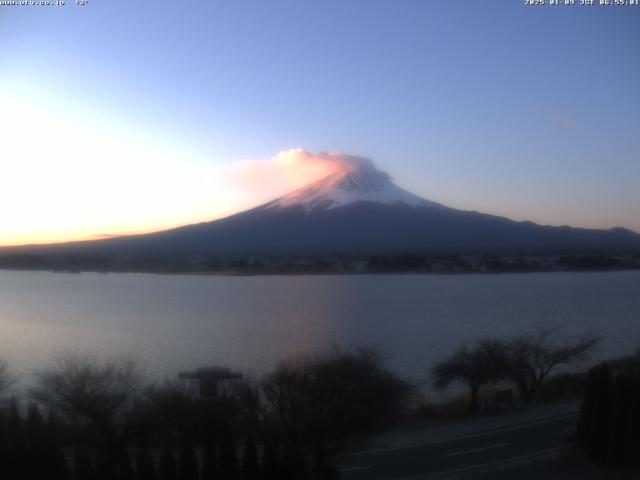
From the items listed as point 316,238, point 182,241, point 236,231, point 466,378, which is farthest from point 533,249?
point 466,378

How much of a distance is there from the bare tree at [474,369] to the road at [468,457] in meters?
2.49

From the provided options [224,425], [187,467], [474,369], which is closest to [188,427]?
[224,425]

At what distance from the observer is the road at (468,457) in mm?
6859

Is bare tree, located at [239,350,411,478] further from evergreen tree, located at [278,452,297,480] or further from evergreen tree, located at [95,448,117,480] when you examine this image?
evergreen tree, located at [95,448,117,480]

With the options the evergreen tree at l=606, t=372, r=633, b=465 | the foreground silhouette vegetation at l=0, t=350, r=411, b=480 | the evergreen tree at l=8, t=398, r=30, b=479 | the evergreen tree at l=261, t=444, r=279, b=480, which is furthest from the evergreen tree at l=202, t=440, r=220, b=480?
the evergreen tree at l=606, t=372, r=633, b=465

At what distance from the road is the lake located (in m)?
4.89

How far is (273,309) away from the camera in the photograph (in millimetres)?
29516

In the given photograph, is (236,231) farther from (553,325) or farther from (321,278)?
(553,325)

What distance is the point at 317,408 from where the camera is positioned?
23.4 feet

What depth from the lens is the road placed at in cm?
686

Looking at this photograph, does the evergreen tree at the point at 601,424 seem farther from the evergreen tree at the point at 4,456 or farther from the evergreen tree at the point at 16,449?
the evergreen tree at the point at 4,456

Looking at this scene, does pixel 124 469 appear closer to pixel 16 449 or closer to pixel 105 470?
pixel 105 470

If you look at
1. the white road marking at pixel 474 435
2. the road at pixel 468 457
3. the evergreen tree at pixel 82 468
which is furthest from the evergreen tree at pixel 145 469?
the white road marking at pixel 474 435

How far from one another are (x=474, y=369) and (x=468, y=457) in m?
4.29
